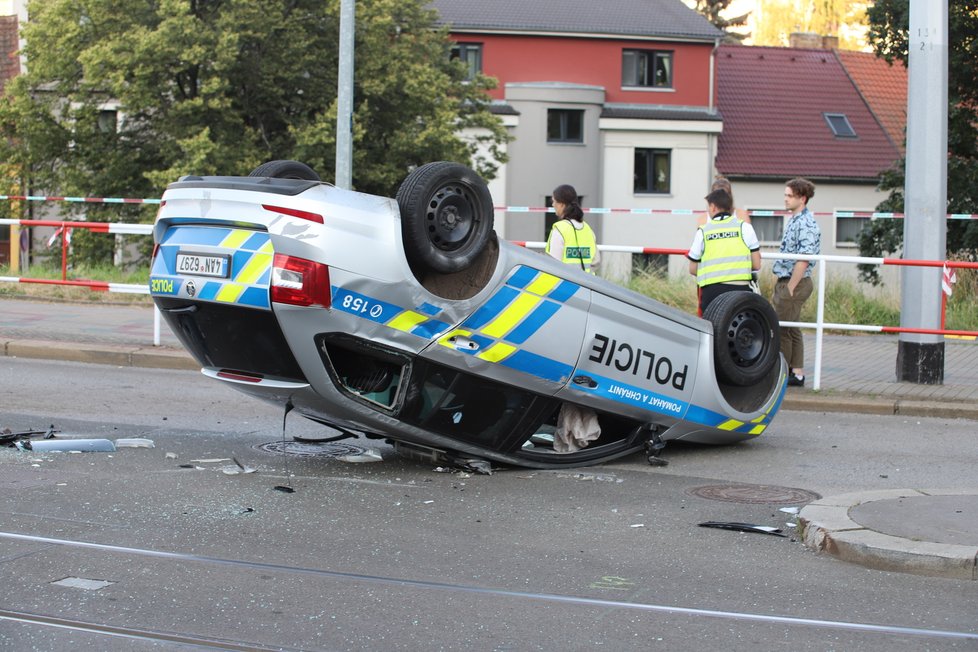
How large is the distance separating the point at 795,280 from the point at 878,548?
19.8 ft

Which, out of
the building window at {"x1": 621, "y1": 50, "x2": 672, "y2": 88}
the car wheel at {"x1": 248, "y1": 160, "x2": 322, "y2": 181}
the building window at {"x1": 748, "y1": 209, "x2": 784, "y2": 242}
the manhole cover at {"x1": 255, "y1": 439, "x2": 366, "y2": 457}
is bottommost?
the manhole cover at {"x1": 255, "y1": 439, "x2": 366, "y2": 457}

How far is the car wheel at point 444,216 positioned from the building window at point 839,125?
45324 mm

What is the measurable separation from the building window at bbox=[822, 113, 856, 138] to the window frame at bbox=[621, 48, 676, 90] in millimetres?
6974

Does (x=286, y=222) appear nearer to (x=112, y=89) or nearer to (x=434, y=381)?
(x=434, y=381)

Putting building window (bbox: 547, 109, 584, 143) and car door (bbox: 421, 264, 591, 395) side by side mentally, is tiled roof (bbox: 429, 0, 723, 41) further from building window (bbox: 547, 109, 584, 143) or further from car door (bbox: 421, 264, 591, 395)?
car door (bbox: 421, 264, 591, 395)

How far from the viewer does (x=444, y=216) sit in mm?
6676

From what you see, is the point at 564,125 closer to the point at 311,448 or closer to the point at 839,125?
the point at 839,125

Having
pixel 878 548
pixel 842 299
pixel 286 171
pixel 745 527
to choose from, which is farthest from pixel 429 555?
pixel 842 299

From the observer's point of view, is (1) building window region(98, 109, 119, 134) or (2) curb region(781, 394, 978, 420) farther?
(1) building window region(98, 109, 119, 134)

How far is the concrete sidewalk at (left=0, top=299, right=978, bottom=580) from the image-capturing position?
5.70m

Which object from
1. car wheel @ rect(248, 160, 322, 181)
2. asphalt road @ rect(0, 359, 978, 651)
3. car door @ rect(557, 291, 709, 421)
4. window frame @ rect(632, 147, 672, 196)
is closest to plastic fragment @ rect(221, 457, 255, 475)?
asphalt road @ rect(0, 359, 978, 651)

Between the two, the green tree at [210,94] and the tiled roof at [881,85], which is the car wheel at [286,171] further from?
the tiled roof at [881,85]

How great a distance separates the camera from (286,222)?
633cm

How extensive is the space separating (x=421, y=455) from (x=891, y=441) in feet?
12.1
